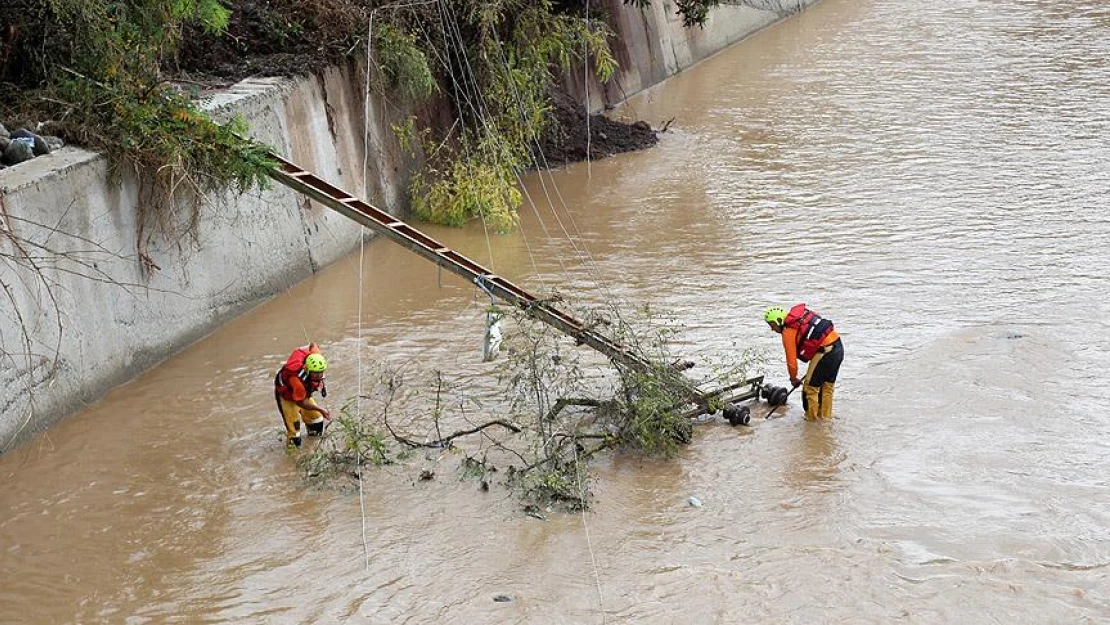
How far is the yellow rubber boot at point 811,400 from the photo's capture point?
39.4ft

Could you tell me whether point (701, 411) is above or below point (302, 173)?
below

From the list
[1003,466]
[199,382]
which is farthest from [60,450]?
[1003,466]

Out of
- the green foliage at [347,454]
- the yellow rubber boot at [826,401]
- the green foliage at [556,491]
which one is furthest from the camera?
the yellow rubber boot at [826,401]

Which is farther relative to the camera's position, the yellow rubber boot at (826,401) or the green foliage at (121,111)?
the green foliage at (121,111)

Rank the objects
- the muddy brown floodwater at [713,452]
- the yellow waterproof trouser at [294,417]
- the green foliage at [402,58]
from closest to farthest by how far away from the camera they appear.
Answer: the muddy brown floodwater at [713,452]
the yellow waterproof trouser at [294,417]
the green foliage at [402,58]

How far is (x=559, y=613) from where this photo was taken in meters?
9.21

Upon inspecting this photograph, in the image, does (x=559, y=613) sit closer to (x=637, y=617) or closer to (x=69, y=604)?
(x=637, y=617)

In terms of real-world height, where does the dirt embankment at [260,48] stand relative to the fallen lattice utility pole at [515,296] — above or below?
above

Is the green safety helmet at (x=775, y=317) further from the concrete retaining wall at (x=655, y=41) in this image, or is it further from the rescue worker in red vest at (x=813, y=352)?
the concrete retaining wall at (x=655, y=41)

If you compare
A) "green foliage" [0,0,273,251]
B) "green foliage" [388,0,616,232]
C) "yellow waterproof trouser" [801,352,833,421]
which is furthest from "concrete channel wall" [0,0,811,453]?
"yellow waterproof trouser" [801,352,833,421]

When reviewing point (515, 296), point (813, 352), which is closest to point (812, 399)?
point (813, 352)

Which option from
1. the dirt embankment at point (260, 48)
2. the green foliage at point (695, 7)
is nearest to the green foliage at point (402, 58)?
the dirt embankment at point (260, 48)

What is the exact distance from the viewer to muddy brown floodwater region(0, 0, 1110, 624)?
9500 millimetres

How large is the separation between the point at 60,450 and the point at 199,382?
1.70 m
